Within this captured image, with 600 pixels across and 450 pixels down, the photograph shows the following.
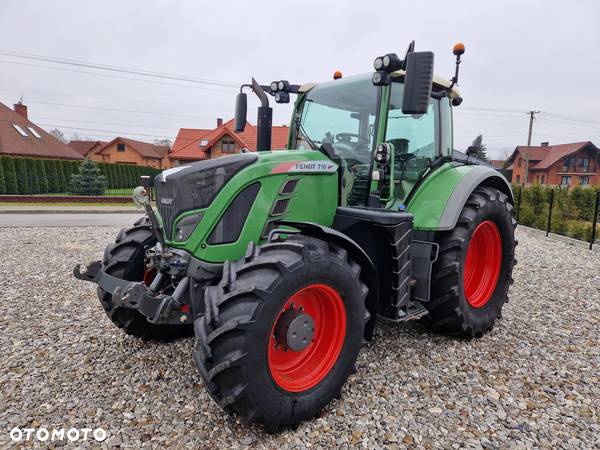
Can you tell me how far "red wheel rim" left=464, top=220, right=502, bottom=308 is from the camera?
13.8 feet

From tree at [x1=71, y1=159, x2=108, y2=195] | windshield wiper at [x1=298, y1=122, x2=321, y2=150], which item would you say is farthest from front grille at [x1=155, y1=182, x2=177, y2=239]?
tree at [x1=71, y1=159, x2=108, y2=195]

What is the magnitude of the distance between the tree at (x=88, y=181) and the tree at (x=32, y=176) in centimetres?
182

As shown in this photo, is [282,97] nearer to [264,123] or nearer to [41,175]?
→ [264,123]

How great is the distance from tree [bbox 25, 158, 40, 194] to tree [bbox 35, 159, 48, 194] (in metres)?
0.30

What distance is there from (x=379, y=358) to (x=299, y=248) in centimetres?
151

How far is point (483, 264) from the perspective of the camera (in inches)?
170

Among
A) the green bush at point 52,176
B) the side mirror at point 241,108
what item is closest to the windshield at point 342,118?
the side mirror at point 241,108

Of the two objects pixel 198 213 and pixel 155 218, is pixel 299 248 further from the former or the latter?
pixel 155 218

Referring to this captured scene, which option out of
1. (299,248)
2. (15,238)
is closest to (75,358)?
(299,248)

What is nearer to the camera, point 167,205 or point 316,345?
point 316,345

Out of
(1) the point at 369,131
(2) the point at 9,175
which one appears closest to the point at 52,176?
(2) the point at 9,175

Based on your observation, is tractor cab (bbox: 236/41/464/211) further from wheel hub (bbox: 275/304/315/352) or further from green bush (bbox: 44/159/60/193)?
green bush (bbox: 44/159/60/193)

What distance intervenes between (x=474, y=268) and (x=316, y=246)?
245cm

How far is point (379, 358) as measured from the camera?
342 cm
